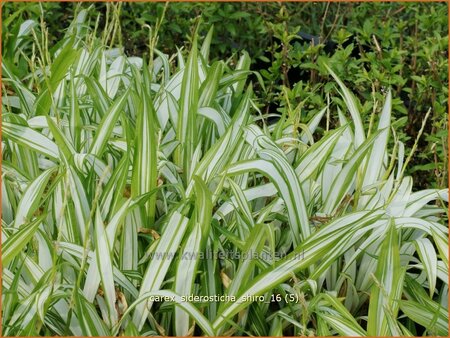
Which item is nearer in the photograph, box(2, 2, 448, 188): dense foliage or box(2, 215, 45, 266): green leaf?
box(2, 215, 45, 266): green leaf

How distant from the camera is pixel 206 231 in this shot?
1768mm

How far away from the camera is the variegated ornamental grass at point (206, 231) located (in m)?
1.71

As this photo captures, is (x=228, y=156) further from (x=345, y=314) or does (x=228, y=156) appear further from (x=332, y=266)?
(x=345, y=314)

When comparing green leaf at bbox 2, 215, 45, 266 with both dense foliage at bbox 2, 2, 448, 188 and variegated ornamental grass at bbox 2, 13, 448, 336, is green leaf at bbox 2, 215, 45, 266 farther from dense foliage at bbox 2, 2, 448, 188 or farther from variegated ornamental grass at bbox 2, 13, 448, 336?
dense foliage at bbox 2, 2, 448, 188

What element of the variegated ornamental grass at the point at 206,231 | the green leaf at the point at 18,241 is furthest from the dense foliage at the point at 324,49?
the green leaf at the point at 18,241

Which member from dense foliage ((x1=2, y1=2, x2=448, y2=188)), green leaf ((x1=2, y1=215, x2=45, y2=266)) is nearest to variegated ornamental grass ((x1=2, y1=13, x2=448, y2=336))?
green leaf ((x1=2, y1=215, x2=45, y2=266))

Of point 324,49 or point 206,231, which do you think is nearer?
point 206,231

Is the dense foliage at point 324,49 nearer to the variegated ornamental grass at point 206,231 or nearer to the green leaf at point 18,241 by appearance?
the variegated ornamental grass at point 206,231

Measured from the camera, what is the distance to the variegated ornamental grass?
1714 millimetres

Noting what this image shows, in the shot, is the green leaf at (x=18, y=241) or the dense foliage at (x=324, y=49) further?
the dense foliage at (x=324, y=49)

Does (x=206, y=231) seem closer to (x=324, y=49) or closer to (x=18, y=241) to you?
(x=18, y=241)

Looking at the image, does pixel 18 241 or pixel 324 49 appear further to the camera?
pixel 324 49

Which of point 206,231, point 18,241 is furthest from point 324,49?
point 18,241

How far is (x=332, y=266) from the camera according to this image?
1903 mm
